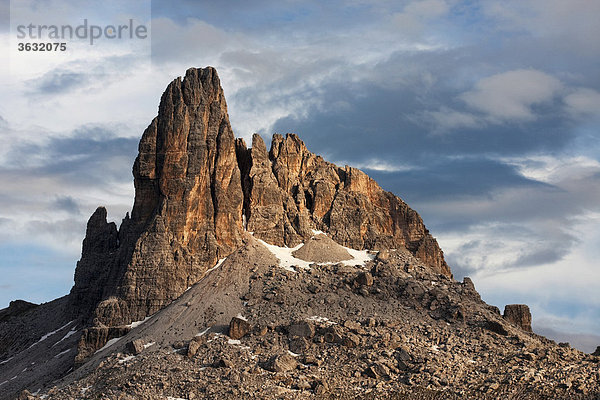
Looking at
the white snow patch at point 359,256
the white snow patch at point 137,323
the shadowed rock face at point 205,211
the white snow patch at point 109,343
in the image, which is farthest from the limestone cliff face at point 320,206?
the white snow patch at point 109,343

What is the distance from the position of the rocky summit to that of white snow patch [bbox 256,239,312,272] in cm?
36

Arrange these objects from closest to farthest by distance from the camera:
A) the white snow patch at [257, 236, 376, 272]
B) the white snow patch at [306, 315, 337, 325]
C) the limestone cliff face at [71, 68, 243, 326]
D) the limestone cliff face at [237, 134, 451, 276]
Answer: the white snow patch at [306, 315, 337, 325] < the limestone cliff face at [71, 68, 243, 326] < the white snow patch at [257, 236, 376, 272] < the limestone cliff face at [237, 134, 451, 276]

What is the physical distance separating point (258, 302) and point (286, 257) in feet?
47.6

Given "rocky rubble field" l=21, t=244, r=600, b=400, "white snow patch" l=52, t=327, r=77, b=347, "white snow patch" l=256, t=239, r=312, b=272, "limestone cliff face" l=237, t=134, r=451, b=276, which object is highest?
"limestone cliff face" l=237, t=134, r=451, b=276

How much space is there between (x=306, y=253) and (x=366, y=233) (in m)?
13.9

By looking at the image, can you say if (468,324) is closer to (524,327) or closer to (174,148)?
(524,327)

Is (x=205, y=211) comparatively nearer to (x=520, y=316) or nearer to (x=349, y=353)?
(x=349, y=353)

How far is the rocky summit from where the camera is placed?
99.6 meters

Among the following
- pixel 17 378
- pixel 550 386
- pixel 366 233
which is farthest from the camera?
pixel 366 233

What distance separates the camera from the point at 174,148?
13350 centimetres

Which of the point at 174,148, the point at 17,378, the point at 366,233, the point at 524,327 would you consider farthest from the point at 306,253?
the point at 17,378

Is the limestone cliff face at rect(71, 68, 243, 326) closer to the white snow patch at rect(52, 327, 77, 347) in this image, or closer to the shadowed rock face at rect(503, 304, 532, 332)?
the white snow patch at rect(52, 327, 77, 347)

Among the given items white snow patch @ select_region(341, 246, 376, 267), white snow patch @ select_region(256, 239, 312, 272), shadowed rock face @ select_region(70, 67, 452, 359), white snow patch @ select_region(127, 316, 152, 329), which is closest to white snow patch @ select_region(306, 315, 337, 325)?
white snow patch @ select_region(256, 239, 312, 272)

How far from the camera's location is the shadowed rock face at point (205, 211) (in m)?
126
